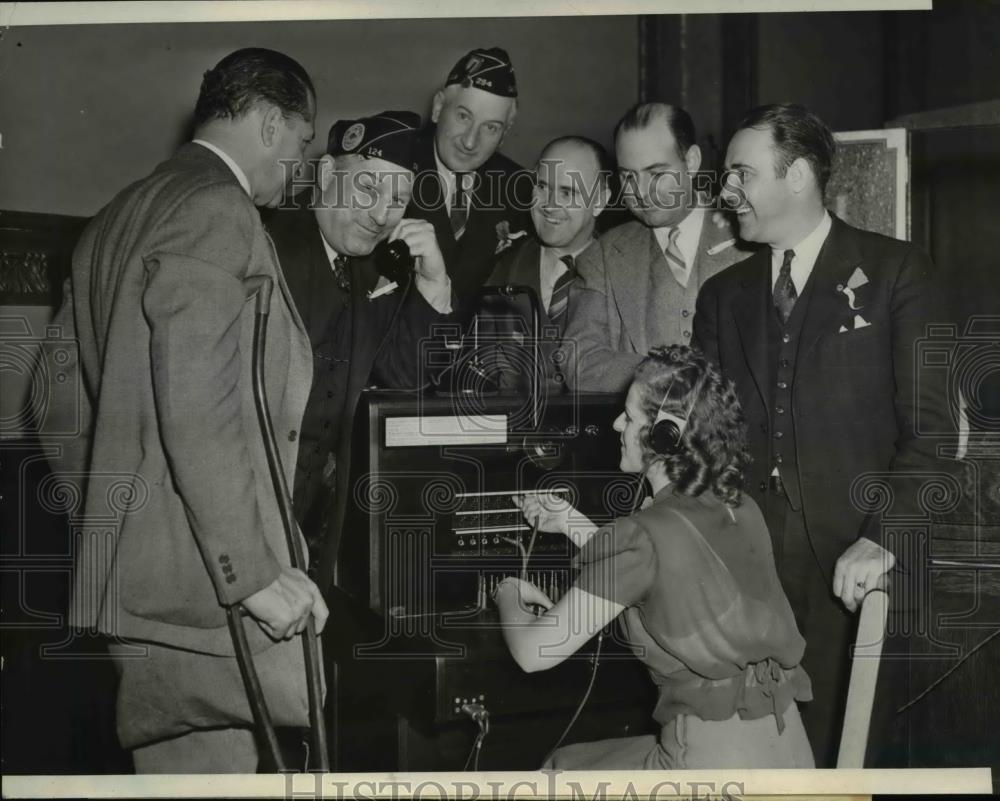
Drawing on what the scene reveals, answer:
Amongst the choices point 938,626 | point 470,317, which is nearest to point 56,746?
point 470,317

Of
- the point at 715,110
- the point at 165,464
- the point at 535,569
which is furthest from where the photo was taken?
the point at 715,110

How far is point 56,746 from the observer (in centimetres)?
239

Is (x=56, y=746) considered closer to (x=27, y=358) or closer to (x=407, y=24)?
(x=27, y=358)

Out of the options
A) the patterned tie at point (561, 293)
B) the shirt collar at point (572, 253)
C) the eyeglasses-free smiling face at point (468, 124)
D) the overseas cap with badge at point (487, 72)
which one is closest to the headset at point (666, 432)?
the patterned tie at point (561, 293)

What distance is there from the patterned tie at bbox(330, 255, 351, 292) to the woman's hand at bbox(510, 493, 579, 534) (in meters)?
0.62

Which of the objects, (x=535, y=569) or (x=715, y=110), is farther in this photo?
(x=715, y=110)

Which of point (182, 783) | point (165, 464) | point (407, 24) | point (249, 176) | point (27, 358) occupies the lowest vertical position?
point (182, 783)

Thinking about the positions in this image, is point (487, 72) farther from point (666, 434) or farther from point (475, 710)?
point (475, 710)

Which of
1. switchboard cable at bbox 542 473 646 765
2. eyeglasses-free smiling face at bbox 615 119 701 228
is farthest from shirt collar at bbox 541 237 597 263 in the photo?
switchboard cable at bbox 542 473 646 765

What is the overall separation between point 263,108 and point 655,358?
1063mm

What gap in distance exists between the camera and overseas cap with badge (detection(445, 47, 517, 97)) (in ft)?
7.87

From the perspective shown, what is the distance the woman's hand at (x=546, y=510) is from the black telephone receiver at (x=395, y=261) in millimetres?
578

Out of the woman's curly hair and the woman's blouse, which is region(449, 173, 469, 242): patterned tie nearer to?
the woman's curly hair

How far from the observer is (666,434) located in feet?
7.08
